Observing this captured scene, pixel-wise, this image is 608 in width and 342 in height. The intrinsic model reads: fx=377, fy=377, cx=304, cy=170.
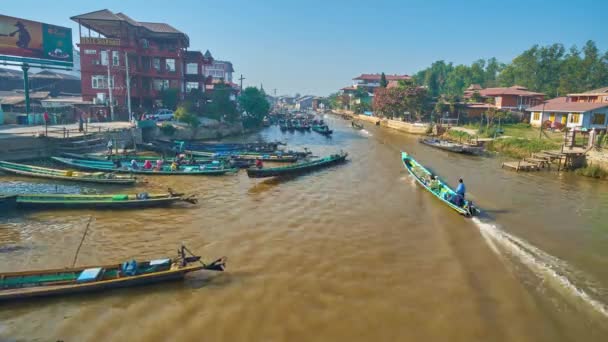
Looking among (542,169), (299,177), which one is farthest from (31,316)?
(542,169)

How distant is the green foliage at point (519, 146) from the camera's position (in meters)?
34.9

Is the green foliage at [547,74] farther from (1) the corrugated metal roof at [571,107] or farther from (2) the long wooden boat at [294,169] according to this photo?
(2) the long wooden boat at [294,169]

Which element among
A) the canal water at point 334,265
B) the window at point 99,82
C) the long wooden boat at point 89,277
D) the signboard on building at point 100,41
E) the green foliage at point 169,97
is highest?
the signboard on building at point 100,41

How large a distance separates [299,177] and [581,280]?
1798 cm

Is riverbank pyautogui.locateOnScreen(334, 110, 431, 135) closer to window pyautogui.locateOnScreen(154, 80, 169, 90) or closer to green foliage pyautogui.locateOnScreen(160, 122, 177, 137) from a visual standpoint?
green foliage pyautogui.locateOnScreen(160, 122, 177, 137)

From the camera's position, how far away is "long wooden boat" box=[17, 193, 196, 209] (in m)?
18.0

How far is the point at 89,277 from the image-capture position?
35.5ft

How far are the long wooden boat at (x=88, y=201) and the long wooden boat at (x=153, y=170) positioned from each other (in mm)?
7281

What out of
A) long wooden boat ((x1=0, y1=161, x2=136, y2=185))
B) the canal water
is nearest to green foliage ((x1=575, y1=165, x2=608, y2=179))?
the canal water

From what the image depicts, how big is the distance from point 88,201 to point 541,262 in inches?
778

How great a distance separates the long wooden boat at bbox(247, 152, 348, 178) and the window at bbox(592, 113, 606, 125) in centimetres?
2968

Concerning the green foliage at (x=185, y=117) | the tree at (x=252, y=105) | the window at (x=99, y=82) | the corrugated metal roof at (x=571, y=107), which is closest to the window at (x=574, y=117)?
the corrugated metal roof at (x=571, y=107)

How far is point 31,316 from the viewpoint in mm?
10047

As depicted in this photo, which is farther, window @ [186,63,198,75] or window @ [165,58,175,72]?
window @ [186,63,198,75]
